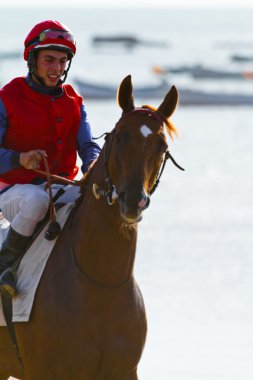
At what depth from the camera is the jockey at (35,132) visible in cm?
591

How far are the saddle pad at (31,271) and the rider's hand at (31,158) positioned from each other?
33 centimetres

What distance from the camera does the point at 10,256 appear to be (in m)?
5.98

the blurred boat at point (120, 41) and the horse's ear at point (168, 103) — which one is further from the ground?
the horse's ear at point (168, 103)

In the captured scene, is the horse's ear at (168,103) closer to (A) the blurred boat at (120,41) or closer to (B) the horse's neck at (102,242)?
(B) the horse's neck at (102,242)

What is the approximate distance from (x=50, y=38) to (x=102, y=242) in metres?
1.22

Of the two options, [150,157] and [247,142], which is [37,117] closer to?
[150,157]

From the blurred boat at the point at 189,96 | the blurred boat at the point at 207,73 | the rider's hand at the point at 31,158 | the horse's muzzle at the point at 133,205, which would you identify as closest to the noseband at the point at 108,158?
the horse's muzzle at the point at 133,205

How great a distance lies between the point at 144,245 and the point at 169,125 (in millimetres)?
10781

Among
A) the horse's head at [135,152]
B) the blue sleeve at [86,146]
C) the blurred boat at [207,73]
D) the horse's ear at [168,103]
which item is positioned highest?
the horse's ear at [168,103]

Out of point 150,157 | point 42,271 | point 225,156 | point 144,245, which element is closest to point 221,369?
point 42,271

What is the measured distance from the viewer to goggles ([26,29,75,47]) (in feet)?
19.9

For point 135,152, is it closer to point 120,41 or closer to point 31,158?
point 31,158

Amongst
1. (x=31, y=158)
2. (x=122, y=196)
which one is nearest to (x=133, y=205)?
(x=122, y=196)

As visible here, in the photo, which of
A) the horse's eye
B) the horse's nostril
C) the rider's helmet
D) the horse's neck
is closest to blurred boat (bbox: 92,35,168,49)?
the rider's helmet
